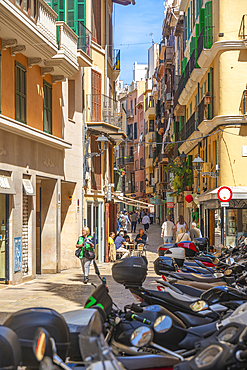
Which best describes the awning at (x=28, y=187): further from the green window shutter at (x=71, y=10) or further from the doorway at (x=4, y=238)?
the green window shutter at (x=71, y=10)

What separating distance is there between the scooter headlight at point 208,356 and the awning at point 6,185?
1051cm

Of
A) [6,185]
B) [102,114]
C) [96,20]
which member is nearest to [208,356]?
[6,185]

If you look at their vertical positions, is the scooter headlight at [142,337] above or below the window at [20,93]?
below

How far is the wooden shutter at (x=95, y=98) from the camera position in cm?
2431

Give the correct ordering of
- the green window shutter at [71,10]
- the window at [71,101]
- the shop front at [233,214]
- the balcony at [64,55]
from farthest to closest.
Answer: the green window shutter at [71,10], the shop front at [233,214], the window at [71,101], the balcony at [64,55]

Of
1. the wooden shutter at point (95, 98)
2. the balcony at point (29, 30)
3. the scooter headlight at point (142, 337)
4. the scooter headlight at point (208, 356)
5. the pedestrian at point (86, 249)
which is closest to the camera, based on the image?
the scooter headlight at point (208, 356)

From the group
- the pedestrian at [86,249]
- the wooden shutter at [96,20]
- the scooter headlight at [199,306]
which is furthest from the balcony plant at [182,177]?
the scooter headlight at [199,306]

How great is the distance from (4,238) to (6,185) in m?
1.48

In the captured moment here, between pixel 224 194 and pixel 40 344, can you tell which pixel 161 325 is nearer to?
pixel 40 344

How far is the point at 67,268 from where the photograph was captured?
2103 cm

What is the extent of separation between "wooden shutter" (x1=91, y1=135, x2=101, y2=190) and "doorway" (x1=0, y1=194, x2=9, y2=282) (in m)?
9.96

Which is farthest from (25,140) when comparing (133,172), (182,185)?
(133,172)

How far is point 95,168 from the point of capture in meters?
25.2

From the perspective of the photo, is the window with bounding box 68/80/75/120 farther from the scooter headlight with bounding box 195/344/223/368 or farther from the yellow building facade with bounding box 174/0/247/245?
the scooter headlight with bounding box 195/344/223/368
